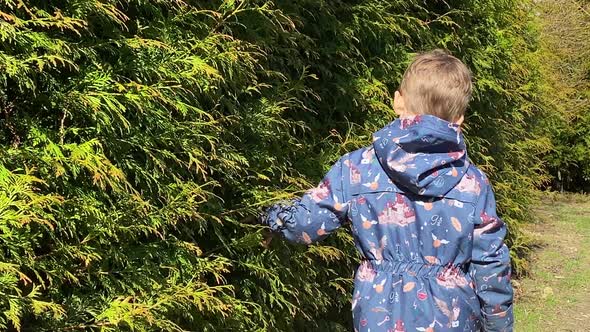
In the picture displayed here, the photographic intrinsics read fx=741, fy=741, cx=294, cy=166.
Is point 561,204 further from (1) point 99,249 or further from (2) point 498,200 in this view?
(1) point 99,249

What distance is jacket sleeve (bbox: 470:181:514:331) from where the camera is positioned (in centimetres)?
245

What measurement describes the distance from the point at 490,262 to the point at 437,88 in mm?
602

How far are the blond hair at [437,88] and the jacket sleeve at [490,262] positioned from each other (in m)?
0.30

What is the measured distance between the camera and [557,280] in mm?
7652

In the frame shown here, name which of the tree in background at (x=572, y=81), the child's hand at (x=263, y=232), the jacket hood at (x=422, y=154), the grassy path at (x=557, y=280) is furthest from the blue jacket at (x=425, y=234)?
the tree in background at (x=572, y=81)

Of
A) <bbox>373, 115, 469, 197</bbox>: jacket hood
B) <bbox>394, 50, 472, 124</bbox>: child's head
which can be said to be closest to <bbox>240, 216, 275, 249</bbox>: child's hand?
<bbox>373, 115, 469, 197</bbox>: jacket hood

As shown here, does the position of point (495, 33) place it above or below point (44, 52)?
below

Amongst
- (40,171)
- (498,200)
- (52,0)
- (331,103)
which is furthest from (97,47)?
(498,200)

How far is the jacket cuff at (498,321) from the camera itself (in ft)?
8.31

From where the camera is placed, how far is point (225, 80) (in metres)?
2.85

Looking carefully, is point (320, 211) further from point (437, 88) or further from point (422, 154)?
point (437, 88)

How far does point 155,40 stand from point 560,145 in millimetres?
13156

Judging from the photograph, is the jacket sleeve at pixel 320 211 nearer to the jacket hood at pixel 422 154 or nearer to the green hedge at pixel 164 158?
the jacket hood at pixel 422 154

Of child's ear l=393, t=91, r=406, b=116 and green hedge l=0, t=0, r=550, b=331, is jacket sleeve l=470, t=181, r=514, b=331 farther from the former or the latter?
green hedge l=0, t=0, r=550, b=331
